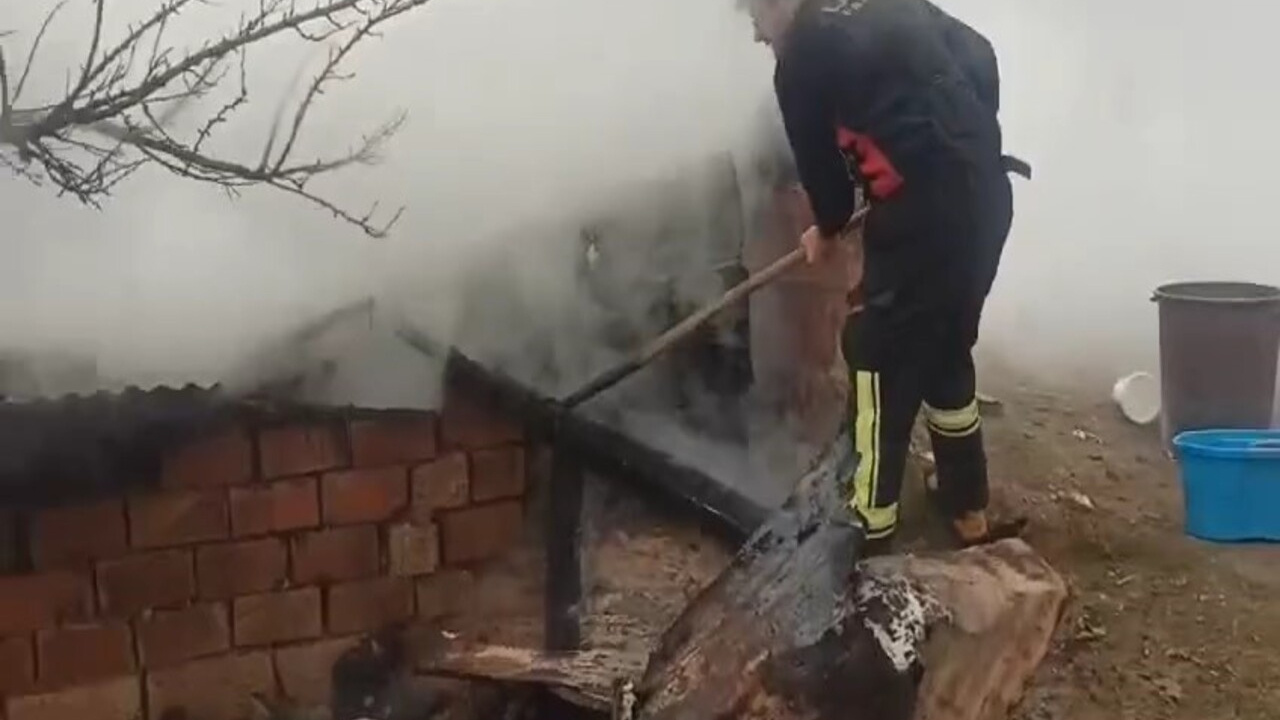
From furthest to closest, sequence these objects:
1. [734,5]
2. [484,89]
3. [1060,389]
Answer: [1060,389] → [734,5] → [484,89]

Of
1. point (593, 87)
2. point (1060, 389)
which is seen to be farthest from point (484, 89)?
point (1060, 389)

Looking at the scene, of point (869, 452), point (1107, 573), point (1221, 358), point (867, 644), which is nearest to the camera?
point (867, 644)

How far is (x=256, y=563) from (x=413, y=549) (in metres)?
0.35

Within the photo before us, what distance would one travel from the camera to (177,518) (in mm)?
3355

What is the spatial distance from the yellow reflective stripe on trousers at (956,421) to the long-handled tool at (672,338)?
45 centimetres

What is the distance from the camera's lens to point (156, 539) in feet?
11.0

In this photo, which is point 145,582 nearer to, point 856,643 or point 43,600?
point 43,600

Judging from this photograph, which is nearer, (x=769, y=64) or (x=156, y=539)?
(x=156, y=539)

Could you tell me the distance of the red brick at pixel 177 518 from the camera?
3322mm

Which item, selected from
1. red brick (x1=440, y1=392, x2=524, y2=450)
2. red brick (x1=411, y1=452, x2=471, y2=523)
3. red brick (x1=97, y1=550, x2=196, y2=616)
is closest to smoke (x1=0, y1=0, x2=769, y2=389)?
red brick (x1=440, y1=392, x2=524, y2=450)

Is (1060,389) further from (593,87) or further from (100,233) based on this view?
(100,233)

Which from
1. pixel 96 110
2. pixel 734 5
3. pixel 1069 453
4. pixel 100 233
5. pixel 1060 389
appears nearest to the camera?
pixel 96 110

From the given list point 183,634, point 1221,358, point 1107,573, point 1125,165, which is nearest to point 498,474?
point 183,634

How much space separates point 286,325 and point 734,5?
1.41 m
